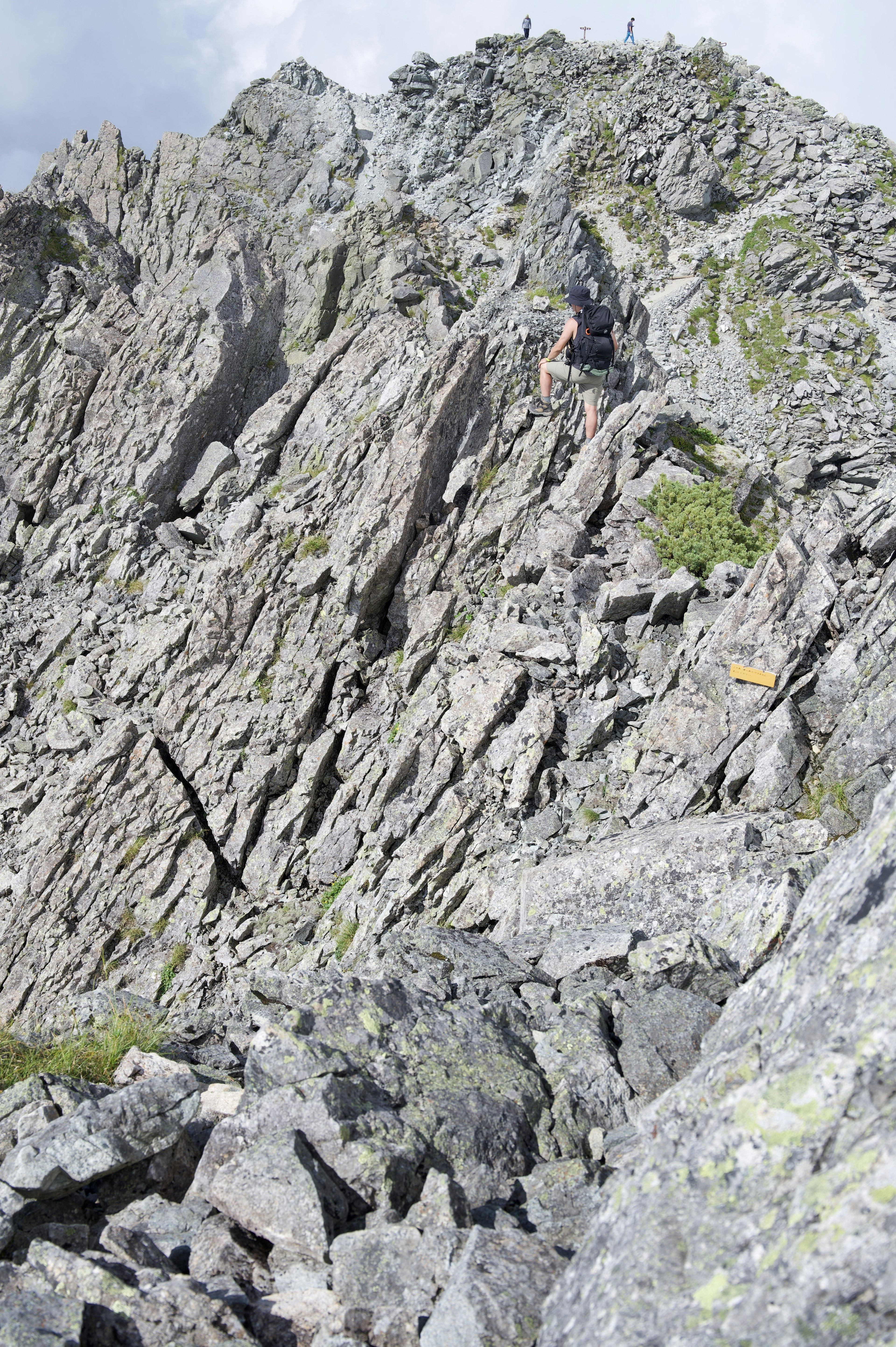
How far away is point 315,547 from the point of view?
22.3 m

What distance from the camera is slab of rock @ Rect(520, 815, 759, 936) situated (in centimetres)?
1103

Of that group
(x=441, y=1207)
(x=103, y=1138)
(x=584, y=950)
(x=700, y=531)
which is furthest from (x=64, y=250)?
(x=441, y=1207)

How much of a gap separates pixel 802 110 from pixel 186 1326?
70.2 meters

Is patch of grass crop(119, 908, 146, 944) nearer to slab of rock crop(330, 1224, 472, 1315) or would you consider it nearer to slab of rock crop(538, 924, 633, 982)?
slab of rock crop(538, 924, 633, 982)

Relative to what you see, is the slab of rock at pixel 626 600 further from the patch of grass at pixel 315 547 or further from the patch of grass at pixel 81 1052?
the patch of grass at pixel 81 1052

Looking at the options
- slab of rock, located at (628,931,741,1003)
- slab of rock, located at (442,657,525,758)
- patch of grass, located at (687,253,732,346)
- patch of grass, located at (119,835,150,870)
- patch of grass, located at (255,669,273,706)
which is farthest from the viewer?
patch of grass, located at (687,253,732,346)

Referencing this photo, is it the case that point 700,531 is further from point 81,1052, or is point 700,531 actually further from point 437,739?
point 81,1052

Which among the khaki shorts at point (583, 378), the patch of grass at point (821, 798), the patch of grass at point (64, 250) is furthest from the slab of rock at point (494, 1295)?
the patch of grass at point (64, 250)

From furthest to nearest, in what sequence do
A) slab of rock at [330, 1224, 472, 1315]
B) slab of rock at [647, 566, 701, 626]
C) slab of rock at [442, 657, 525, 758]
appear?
slab of rock at [647, 566, 701, 626], slab of rock at [442, 657, 525, 758], slab of rock at [330, 1224, 472, 1315]

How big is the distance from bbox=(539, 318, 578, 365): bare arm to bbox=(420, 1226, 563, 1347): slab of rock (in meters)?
22.0

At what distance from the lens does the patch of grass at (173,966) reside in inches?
681

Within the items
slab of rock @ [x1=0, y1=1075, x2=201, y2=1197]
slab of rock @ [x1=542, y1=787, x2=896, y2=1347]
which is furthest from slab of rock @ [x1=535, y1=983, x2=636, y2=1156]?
slab of rock @ [x1=0, y1=1075, x2=201, y2=1197]

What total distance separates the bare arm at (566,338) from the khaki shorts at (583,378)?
0.42 meters

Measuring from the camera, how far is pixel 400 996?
27.2 feet
